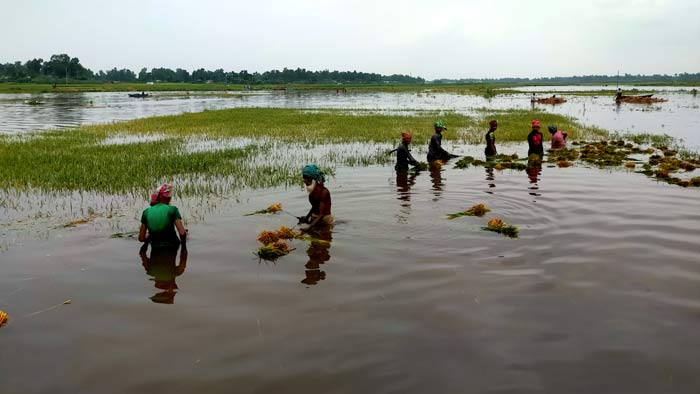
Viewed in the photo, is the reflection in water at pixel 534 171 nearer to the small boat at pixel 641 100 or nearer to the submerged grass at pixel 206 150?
the submerged grass at pixel 206 150

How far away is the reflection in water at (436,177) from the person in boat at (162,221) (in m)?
5.38

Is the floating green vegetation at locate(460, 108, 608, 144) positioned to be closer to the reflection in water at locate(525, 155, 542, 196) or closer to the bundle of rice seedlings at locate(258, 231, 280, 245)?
the reflection in water at locate(525, 155, 542, 196)

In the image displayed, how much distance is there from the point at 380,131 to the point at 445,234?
15317mm

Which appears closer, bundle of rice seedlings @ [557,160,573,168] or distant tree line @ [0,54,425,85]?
bundle of rice seedlings @ [557,160,573,168]

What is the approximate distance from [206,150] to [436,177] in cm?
835

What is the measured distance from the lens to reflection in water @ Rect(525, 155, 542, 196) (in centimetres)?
1112

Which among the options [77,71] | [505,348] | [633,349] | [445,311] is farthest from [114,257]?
[77,71]

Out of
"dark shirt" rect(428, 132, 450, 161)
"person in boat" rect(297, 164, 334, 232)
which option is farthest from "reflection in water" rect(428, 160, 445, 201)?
"person in boat" rect(297, 164, 334, 232)

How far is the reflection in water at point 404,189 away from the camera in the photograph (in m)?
9.38

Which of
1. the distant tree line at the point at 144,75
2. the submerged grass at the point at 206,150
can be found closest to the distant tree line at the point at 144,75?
the distant tree line at the point at 144,75

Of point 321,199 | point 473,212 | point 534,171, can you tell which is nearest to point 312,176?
point 321,199

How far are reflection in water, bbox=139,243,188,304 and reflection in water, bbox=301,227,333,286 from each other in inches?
62.4

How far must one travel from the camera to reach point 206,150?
17.1 m

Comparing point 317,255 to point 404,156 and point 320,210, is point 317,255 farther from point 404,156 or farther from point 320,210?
point 404,156
